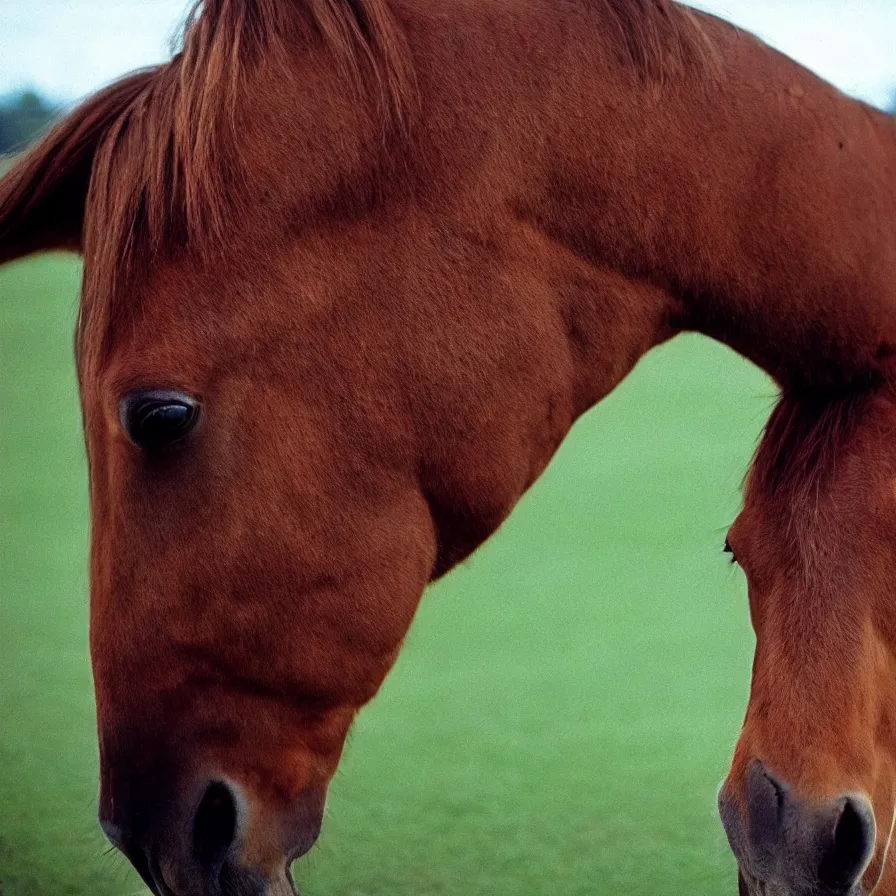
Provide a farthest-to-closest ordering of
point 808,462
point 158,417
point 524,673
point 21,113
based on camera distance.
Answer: point 524,673 → point 21,113 → point 808,462 → point 158,417

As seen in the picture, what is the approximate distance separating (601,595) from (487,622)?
0.57 feet

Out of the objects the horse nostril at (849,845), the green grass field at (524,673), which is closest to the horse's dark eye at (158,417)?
the horse nostril at (849,845)

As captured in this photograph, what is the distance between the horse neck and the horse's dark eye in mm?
247

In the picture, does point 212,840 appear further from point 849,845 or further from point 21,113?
point 21,113

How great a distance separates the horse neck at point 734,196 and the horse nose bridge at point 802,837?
0.98 feet

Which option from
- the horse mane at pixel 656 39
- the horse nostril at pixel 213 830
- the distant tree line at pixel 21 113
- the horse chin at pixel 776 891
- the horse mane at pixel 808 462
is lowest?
the horse chin at pixel 776 891

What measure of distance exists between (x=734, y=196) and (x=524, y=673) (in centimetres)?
99

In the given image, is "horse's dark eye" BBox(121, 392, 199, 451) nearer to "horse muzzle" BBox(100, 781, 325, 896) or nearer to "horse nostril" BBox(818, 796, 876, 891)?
"horse muzzle" BBox(100, 781, 325, 896)

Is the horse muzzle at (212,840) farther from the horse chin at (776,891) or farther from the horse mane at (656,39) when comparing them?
the horse mane at (656,39)

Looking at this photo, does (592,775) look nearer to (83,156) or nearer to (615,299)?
(615,299)

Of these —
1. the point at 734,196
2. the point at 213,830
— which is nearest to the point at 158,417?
the point at 213,830

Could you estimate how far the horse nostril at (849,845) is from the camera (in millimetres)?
687

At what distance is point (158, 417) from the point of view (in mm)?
615

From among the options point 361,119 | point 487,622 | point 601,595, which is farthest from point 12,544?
point 361,119
